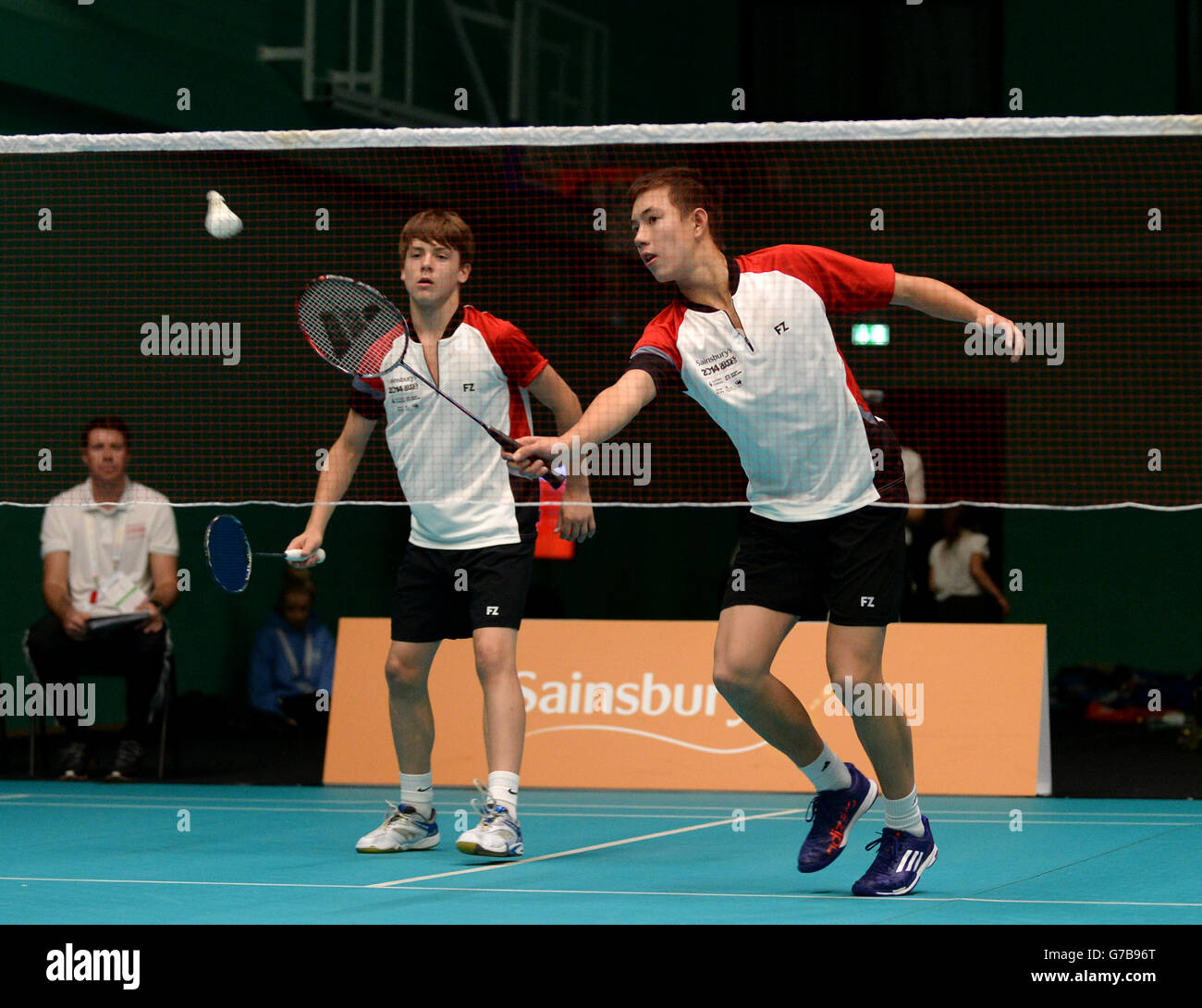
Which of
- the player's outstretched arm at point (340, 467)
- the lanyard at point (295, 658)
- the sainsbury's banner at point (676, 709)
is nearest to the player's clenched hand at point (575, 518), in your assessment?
the player's outstretched arm at point (340, 467)

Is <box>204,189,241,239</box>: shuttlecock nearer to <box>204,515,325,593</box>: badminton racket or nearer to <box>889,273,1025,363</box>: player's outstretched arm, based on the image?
<box>204,515,325,593</box>: badminton racket

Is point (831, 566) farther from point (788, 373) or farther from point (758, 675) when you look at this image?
point (788, 373)

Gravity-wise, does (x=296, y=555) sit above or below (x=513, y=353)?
below

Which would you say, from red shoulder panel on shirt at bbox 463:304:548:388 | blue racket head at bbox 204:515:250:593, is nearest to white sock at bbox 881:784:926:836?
red shoulder panel on shirt at bbox 463:304:548:388

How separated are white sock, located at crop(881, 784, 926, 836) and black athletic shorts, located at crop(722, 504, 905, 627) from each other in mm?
518

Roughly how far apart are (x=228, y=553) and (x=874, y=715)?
110 inches

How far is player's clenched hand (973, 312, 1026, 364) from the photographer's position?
4.85 m

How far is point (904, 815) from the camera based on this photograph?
17.1 ft

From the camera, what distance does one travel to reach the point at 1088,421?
48.7ft

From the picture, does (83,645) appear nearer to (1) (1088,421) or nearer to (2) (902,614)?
(2) (902,614)

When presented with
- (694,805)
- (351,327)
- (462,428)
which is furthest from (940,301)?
(694,805)

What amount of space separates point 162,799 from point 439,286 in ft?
10.1

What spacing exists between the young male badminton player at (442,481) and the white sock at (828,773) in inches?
47.7

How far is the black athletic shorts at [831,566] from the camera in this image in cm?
516
